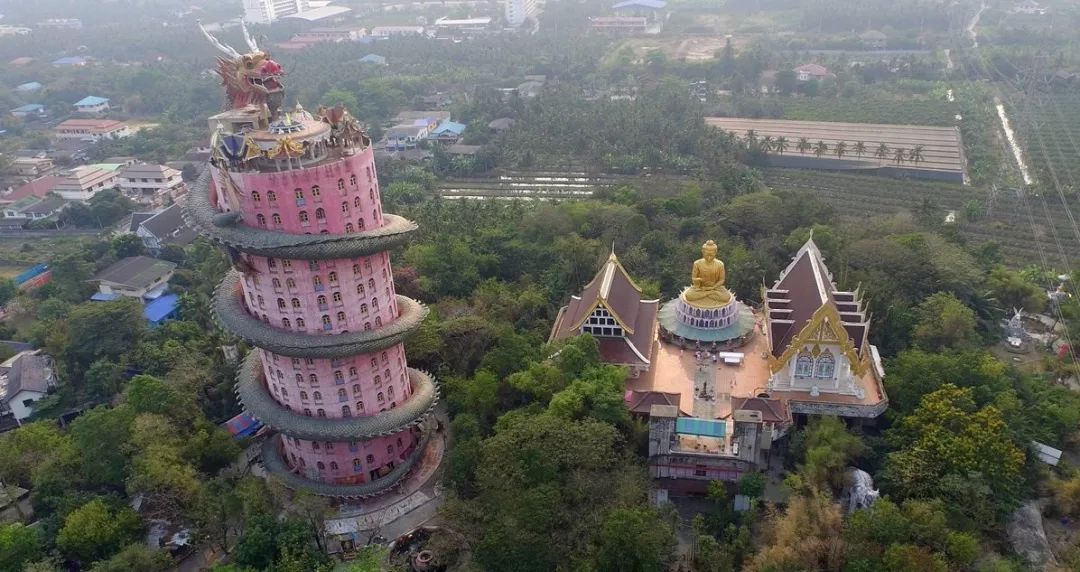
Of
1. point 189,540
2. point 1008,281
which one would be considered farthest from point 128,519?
point 1008,281

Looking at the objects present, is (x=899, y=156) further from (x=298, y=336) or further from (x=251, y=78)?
(x=251, y=78)

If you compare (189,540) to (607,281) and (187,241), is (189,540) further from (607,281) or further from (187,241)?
(187,241)

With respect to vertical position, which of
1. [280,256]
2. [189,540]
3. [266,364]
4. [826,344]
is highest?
[280,256]

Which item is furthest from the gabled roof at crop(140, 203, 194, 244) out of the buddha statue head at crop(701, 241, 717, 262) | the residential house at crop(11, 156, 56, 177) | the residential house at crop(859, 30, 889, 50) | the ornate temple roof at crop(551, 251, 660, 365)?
the residential house at crop(859, 30, 889, 50)

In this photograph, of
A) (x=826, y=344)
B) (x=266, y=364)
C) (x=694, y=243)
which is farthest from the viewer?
(x=694, y=243)

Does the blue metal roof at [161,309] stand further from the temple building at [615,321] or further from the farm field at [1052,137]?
the farm field at [1052,137]

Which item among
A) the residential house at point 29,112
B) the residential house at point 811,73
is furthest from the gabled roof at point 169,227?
the residential house at point 811,73
